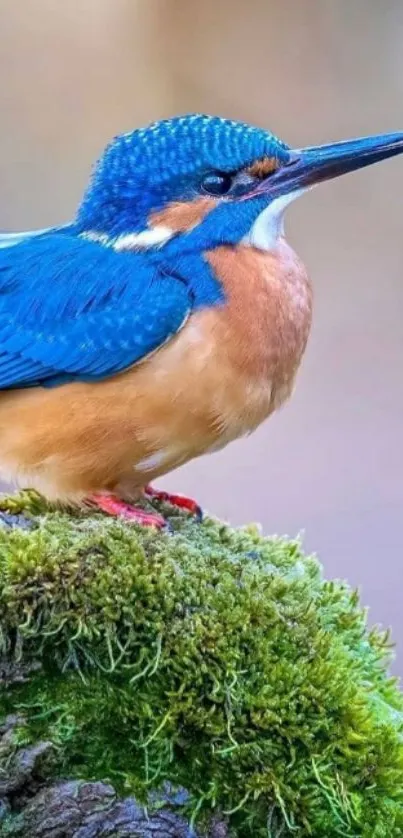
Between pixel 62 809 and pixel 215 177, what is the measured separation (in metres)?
1.26

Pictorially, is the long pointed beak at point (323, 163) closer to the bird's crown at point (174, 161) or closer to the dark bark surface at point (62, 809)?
the bird's crown at point (174, 161)

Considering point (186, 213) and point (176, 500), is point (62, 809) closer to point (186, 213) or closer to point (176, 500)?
point (176, 500)

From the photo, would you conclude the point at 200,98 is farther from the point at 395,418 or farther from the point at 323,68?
the point at 395,418

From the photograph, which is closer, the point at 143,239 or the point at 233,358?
the point at 233,358

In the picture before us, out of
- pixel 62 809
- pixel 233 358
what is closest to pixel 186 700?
pixel 62 809

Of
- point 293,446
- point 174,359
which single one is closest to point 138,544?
point 174,359

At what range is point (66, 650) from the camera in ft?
4.65

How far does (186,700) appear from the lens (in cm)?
139

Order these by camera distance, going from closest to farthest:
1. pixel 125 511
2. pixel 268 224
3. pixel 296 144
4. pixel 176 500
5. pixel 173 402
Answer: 1. pixel 173 402
2. pixel 125 511
3. pixel 268 224
4. pixel 176 500
5. pixel 296 144

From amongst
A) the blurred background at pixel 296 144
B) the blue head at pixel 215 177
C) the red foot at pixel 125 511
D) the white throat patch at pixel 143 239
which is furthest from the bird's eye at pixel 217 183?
the blurred background at pixel 296 144

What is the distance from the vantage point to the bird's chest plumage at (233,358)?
1812 millimetres

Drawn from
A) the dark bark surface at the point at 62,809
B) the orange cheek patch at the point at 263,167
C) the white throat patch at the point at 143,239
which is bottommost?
the dark bark surface at the point at 62,809

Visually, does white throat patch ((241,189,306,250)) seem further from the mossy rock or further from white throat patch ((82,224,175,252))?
the mossy rock

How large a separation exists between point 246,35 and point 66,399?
401 cm
